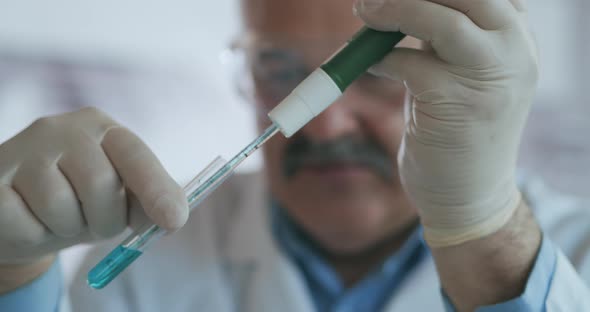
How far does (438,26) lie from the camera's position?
584 mm

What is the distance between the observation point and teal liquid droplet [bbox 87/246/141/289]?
1.97 ft

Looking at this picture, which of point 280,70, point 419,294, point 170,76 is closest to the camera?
point 419,294

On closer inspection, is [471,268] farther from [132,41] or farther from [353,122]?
[132,41]

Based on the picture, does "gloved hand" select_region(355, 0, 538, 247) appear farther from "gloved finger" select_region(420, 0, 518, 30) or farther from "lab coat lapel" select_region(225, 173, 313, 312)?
"lab coat lapel" select_region(225, 173, 313, 312)

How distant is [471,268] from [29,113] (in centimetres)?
131

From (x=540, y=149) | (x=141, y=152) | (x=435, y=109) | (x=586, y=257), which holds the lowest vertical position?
(x=540, y=149)

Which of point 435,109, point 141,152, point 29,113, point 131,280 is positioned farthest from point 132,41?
point 435,109

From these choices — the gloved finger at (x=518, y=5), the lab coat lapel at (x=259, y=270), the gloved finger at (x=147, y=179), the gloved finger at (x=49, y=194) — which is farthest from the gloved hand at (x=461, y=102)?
the lab coat lapel at (x=259, y=270)

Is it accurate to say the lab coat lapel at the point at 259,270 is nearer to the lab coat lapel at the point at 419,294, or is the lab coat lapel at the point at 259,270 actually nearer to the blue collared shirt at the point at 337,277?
the blue collared shirt at the point at 337,277

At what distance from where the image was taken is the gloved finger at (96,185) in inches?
24.8

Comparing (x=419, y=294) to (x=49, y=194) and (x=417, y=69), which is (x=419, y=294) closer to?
(x=417, y=69)

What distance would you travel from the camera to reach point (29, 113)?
1.59m

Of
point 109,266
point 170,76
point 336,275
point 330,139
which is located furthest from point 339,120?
point 170,76

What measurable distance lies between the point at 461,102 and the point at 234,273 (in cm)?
70
